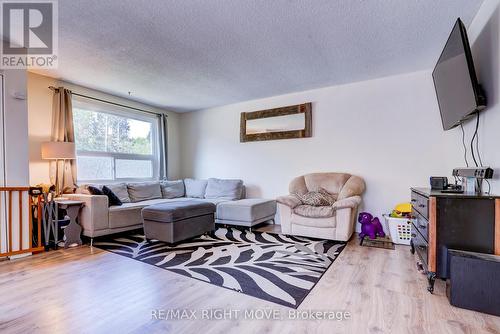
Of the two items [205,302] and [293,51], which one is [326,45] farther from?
[205,302]

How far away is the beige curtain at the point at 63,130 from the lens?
3.50m

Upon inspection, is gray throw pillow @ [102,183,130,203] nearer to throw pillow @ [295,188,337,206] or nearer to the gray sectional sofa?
the gray sectional sofa

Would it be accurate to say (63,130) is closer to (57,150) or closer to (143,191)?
(57,150)

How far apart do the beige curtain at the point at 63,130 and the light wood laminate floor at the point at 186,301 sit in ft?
4.36

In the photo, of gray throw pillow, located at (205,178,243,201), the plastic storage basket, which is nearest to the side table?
gray throw pillow, located at (205,178,243,201)

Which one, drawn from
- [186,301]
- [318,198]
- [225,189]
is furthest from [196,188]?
[186,301]

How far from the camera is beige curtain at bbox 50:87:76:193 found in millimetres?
3496

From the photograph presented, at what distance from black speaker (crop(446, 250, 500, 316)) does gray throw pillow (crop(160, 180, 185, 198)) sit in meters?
4.10

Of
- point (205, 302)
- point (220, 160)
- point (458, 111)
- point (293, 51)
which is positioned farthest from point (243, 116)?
point (205, 302)

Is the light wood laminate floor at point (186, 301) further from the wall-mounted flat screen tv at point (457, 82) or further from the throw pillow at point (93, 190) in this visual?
the wall-mounted flat screen tv at point (457, 82)

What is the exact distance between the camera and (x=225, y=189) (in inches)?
177

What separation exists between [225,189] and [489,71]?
3.62 meters

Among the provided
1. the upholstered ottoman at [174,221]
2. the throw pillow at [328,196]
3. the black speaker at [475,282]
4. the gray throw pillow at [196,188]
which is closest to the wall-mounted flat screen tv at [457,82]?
the black speaker at [475,282]

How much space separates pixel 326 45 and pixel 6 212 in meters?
3.81
